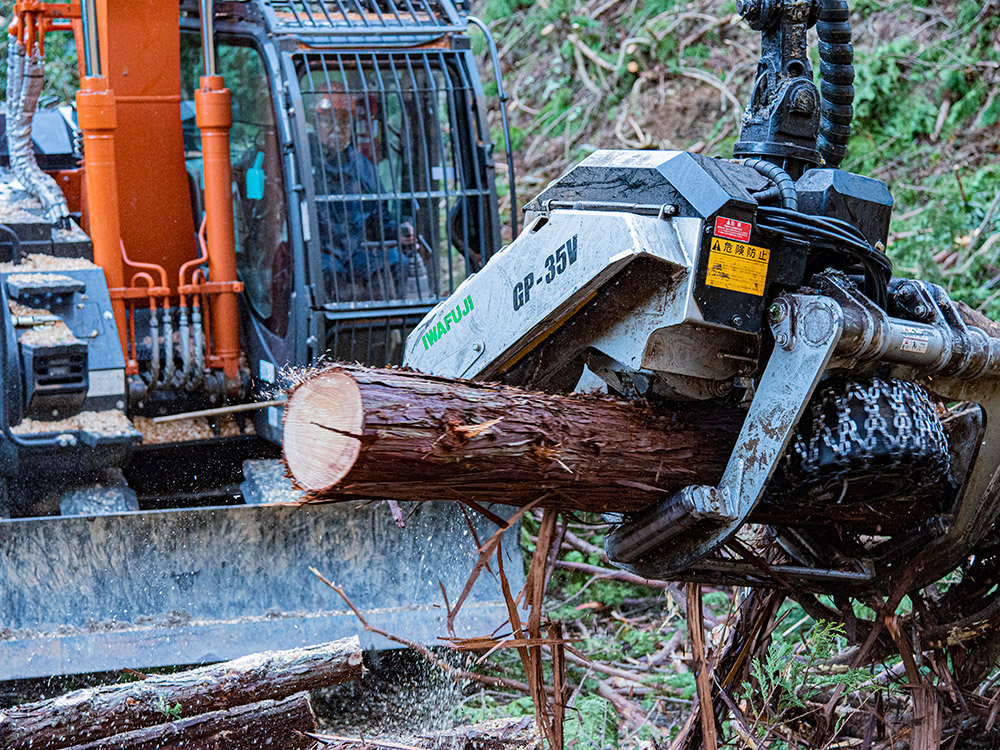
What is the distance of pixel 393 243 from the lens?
4.98 meters

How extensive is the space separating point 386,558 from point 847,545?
86.6 inches

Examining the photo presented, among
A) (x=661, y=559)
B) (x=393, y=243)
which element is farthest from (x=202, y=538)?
(x=661, y=559)

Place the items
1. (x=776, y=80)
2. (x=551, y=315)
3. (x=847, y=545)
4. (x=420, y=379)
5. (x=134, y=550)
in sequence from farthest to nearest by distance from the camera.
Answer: (x=134, y=550) → (x=847, y=545) → (x=776, y=80) → (x=551, y=315) → (x=420, y=379)

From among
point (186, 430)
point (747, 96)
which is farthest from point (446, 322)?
point (747, 96)

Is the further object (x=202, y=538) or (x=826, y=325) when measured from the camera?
(x=202, y=538)

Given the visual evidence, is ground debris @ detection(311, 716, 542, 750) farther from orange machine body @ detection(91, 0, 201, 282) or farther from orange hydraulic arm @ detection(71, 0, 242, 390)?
orange machine body @ detection(91, 0, 201, 282)

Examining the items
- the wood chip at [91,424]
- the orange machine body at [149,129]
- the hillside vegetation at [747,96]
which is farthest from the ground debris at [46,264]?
the hillside vegetation at [747,96]

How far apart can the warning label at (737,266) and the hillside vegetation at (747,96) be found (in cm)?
407

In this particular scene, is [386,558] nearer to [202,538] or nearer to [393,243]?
[202,538]

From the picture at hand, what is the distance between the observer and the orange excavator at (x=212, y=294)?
4.39 m

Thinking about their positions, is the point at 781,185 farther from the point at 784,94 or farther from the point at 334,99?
the point at 334,99

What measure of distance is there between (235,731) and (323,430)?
136 cm

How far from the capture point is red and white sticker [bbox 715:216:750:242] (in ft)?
7.68

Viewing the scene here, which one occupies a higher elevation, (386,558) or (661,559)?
(661,559)
